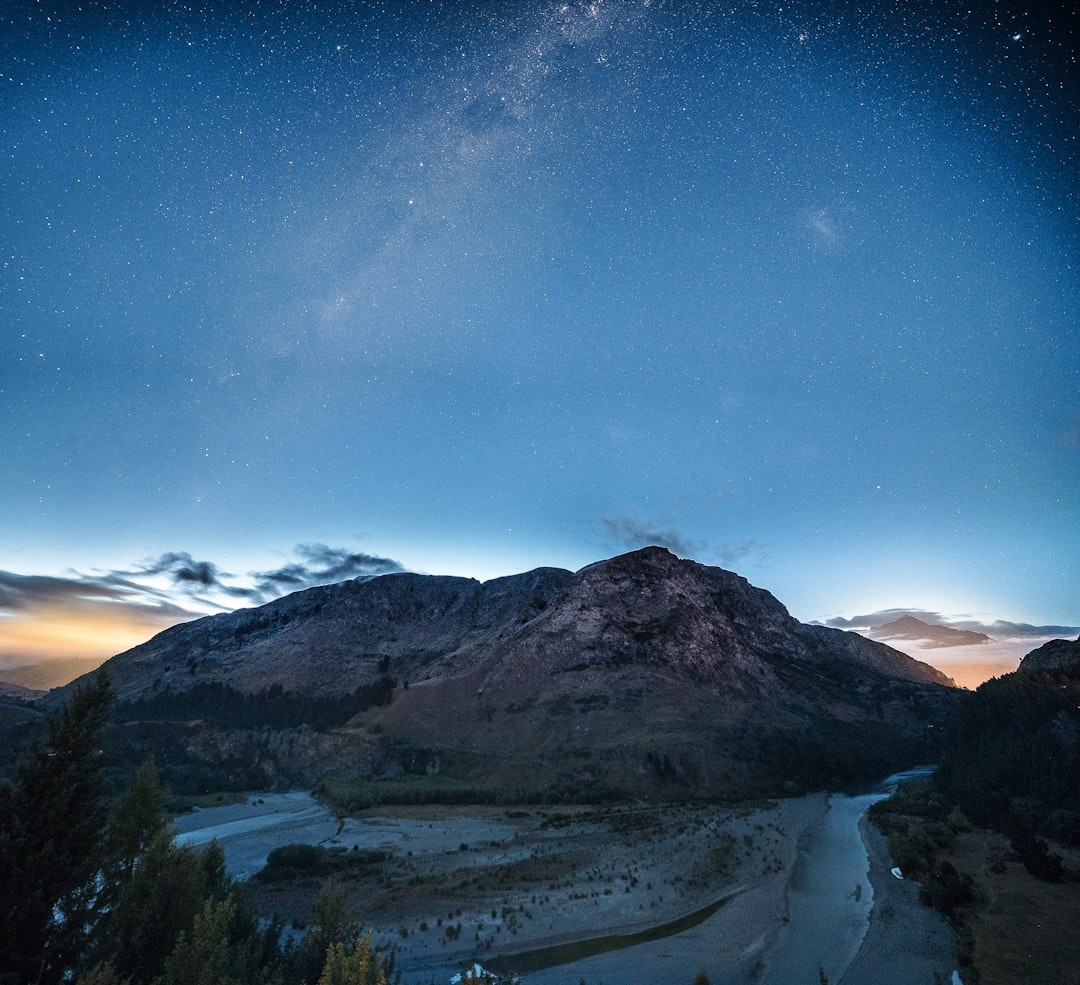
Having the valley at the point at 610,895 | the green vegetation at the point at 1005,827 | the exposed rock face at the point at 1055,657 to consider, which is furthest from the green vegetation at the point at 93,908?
the exposed rock face at the point at 1055,657

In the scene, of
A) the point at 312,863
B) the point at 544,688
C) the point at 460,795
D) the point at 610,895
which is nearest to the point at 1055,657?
the point at 610,895

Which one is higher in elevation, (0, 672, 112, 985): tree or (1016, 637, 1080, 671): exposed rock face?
(0, 672, 112, 985): tree

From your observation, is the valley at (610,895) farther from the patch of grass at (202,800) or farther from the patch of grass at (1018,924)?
the patch of grass at (202,800)

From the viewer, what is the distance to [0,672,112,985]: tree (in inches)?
399

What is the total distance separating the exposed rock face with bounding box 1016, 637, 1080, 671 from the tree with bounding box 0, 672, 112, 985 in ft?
293

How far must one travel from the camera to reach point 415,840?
4891 cm

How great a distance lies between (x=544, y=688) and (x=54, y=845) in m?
108

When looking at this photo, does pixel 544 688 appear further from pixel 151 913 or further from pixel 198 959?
pixel 198 959

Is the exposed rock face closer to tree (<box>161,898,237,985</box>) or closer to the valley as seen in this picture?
the valley

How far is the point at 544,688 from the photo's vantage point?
112875mm

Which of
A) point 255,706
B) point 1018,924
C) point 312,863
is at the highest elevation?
point 1018,924

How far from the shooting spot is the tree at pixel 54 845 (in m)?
10.1

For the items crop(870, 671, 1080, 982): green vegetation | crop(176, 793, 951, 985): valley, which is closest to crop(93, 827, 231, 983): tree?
crop(176, 793, 951, 985): valley

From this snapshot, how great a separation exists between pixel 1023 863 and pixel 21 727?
129416 millimetres
